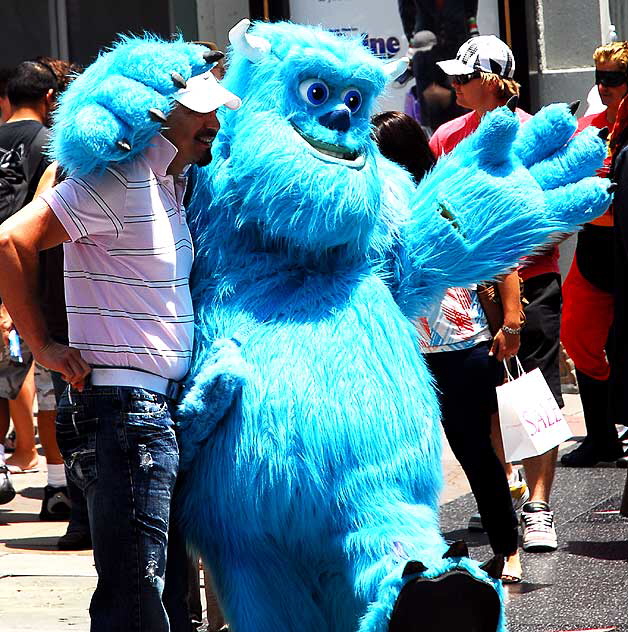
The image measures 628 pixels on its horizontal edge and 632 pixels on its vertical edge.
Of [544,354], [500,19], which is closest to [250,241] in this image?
[544,354]

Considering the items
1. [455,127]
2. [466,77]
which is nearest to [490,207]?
[466,77]

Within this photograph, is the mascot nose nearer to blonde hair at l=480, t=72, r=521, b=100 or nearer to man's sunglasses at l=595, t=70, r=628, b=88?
blonde hair at l=480, t=72, r=521, b=100

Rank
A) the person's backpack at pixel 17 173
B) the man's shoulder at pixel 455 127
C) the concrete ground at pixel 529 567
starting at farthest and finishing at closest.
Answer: the person's backpack at pixel 17 173, the man's shoulder at pixel 455 127, the concrete ground at pixel 529 567

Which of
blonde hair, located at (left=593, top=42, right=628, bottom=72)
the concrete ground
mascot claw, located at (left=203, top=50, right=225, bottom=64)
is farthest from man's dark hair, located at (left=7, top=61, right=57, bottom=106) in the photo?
mascot claw, located at (left=203, top=50, right=225, bottom=64)

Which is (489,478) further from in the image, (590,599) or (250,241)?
(250,241)

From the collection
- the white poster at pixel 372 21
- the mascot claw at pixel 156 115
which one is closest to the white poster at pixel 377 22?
the white poster at pixel 372 21

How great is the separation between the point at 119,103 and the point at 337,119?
23.9 inches

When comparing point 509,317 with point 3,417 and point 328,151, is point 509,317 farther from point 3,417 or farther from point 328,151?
point 3,417

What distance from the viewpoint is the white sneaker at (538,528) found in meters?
5.76

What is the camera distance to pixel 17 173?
6191 millimetres

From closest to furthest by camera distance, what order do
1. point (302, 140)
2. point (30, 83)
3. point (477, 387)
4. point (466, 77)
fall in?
point (302, 140) → point (477, 387) → point (466, 77) → point (30, 83)

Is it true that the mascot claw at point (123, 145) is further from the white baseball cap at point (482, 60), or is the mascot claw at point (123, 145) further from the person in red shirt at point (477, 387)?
the white baseball cap at point (482, 60)

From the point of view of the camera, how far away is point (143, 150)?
11.2 ft

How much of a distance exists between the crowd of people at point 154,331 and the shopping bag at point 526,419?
0.06m
